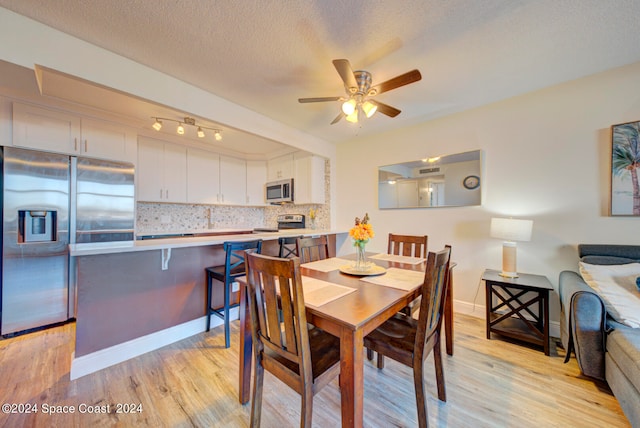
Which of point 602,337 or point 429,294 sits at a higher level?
point 429,294

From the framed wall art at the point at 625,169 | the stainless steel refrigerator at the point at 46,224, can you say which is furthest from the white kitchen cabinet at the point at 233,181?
the framed wall art at the point at 625,169

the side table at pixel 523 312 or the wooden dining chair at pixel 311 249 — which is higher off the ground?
the wooden dining chair at pixel 311 249

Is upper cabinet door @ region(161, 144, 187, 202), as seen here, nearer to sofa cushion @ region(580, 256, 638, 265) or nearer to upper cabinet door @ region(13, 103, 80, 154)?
upper cabinet door @ region(13, 103, 80, 154)

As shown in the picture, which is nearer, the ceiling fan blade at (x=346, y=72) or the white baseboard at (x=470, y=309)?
the ceiling fan blade at (x=346, y=72)

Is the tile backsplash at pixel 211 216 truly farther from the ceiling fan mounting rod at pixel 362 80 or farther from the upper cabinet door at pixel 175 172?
the ceiling fan mounting rod at pixel 362 80

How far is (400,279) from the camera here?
1524 mm

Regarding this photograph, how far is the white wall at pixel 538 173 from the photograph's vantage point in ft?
6.61

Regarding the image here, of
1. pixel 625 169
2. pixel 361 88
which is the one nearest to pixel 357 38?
→ pixel 361 88

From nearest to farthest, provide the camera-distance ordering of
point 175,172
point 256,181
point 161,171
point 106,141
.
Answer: point 106,141 → point 161,171 → point 175,172 → point 256,181

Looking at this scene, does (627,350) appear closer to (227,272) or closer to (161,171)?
(227,272)

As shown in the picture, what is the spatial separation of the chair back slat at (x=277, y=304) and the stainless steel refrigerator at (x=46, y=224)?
2669mm

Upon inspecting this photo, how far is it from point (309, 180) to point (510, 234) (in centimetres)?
268

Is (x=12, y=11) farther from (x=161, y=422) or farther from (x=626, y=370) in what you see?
(x=626, y=370)

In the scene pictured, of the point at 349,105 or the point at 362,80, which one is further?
the point at 362,80
